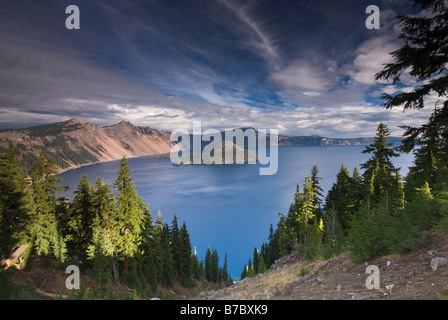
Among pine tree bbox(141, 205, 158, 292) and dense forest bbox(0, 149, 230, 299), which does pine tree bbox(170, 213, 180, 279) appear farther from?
dense forest bbox(0, 149, 230, 299)

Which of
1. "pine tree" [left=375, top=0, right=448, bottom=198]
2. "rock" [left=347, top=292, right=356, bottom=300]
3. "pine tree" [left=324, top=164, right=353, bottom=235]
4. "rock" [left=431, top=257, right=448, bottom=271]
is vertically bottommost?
"pine tree" [left=324, top=164, right=353, bottom=235]

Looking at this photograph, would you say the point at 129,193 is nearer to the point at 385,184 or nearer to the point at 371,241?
the point at 371,241

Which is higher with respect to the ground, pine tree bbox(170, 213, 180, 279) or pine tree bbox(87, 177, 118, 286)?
pine tree bbox(87, 177, 118, 286)

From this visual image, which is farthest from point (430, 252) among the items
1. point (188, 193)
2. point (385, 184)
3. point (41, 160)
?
point (188, 193)

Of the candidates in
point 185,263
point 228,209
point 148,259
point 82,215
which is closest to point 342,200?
point 148,259

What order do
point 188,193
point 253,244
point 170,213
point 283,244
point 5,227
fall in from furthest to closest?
point 188,193 → point 170,213 → point 253,244 → point 283,244 → point 5,227

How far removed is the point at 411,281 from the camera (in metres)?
5.36

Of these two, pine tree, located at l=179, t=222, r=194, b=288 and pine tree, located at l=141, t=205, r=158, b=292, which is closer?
pine tree, located at l=141, t=205, r=158, b=292

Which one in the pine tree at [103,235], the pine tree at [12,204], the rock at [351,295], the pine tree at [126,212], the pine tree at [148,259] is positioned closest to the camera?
the rock at [351,295]

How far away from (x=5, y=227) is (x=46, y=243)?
3592mm

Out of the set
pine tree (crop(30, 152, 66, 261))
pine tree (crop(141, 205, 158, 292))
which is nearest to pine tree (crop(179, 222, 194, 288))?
pine tree (crop(141, 205, 158, 292))

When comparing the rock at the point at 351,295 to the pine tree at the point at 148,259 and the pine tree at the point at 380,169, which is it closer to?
the pine tree at the point at 380,169

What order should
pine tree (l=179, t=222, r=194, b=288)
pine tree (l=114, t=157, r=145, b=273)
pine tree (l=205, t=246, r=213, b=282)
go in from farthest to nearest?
pine tree (l=205, t=246, r=213, b=282), pine tree (l=179, t=222, r=194, b=288), pine tree (l=114, t=157, r=145, b=273)

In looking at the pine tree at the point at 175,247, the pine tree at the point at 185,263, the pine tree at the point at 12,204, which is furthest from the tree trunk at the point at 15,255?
the pine tree at the point at 185,263
